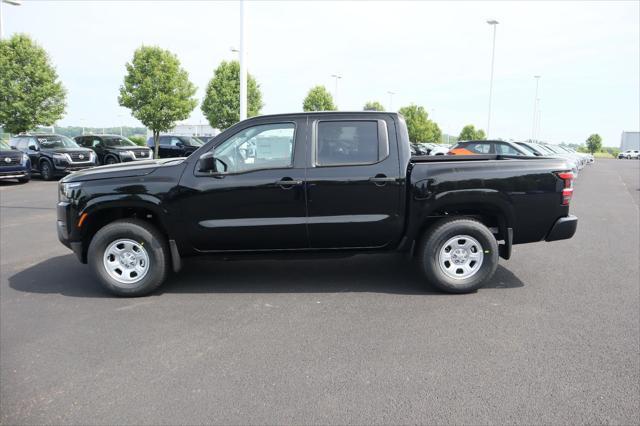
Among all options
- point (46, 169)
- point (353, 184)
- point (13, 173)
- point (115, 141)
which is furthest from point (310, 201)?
point (115, 141)

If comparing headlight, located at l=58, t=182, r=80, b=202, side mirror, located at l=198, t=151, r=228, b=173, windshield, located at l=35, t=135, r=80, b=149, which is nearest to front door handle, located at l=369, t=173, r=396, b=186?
side mirror, located at l=198, t=151, r=228, b=173

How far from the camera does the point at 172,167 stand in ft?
16.4

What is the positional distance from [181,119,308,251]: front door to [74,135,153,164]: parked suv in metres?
16.9

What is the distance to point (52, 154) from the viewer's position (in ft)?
58.1

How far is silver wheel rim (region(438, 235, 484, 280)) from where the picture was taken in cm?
513

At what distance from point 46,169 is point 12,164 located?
5.76 feet

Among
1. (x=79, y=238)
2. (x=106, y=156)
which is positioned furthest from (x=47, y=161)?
(x=79, y=238)

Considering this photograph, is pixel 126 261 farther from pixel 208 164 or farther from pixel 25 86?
pixel 25 86

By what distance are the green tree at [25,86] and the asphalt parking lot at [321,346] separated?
1887 centimetres

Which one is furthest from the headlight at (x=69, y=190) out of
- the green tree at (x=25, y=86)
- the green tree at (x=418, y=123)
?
the green tree at (x=418, y=123)

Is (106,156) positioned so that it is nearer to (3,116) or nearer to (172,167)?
(3,116)

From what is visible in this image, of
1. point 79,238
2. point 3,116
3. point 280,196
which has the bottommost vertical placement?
point 79,238

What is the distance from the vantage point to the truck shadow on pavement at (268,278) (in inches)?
210

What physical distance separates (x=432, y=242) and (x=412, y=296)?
0.61 metres
